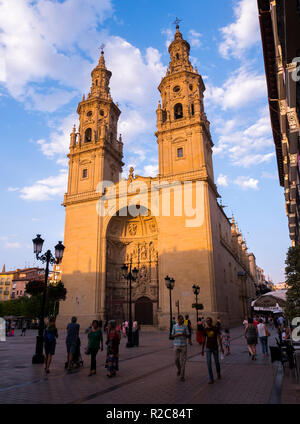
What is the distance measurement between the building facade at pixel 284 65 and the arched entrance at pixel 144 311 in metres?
18.2

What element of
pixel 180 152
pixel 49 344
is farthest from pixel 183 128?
pixel 49 344

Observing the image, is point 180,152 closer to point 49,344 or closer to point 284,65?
point 284,65

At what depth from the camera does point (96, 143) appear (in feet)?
124

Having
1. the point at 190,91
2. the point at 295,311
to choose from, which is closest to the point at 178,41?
the point at 190,91

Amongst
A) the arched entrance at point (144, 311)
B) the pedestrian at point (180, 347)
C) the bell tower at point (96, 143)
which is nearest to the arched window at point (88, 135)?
the bell tower at point (96, 143)

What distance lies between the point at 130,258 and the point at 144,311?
20.5 feet

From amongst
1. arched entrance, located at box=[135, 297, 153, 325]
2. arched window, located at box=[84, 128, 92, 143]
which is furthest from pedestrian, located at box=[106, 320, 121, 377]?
arched window, located at box=[84, 128, 92, 143]

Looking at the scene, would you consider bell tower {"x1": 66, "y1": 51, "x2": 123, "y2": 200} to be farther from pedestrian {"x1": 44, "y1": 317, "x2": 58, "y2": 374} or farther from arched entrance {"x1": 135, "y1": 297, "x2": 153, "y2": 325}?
pedestrian {"x1": 44, "y1": 317, "x2": 58, "y2": 374}

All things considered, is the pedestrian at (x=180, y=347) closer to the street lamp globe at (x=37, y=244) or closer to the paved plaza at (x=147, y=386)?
the paved plaza at (x=147, y=386)

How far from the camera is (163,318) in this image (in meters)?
27.9

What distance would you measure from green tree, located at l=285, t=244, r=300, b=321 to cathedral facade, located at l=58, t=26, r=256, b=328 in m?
17.7
